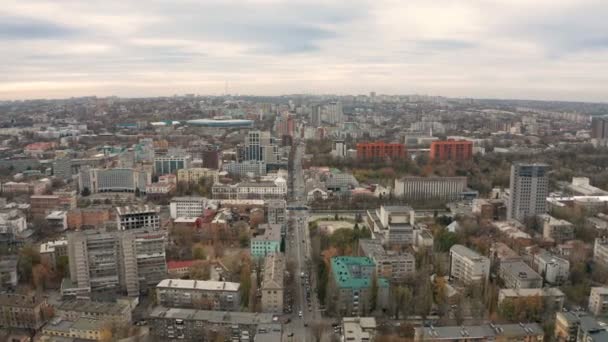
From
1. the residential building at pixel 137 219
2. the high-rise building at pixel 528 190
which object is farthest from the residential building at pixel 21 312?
the high-rise building at pixel 528 190

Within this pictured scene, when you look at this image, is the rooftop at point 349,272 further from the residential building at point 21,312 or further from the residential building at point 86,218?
the residential building at point 86,218

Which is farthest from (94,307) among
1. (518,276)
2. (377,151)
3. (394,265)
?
(377,151)

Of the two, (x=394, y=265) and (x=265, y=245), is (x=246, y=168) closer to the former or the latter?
(x=265, y=245)

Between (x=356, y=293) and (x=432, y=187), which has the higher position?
(x=432, y=187)

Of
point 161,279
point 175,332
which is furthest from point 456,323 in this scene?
point 161,279

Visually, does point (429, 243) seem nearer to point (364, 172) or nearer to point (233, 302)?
point (233, 302)

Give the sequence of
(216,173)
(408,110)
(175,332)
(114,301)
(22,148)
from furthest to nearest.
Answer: (408,110), (22,148), (216,173), (114,301), (175,332)

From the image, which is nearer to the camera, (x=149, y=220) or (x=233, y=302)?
(x=233, y=302)
